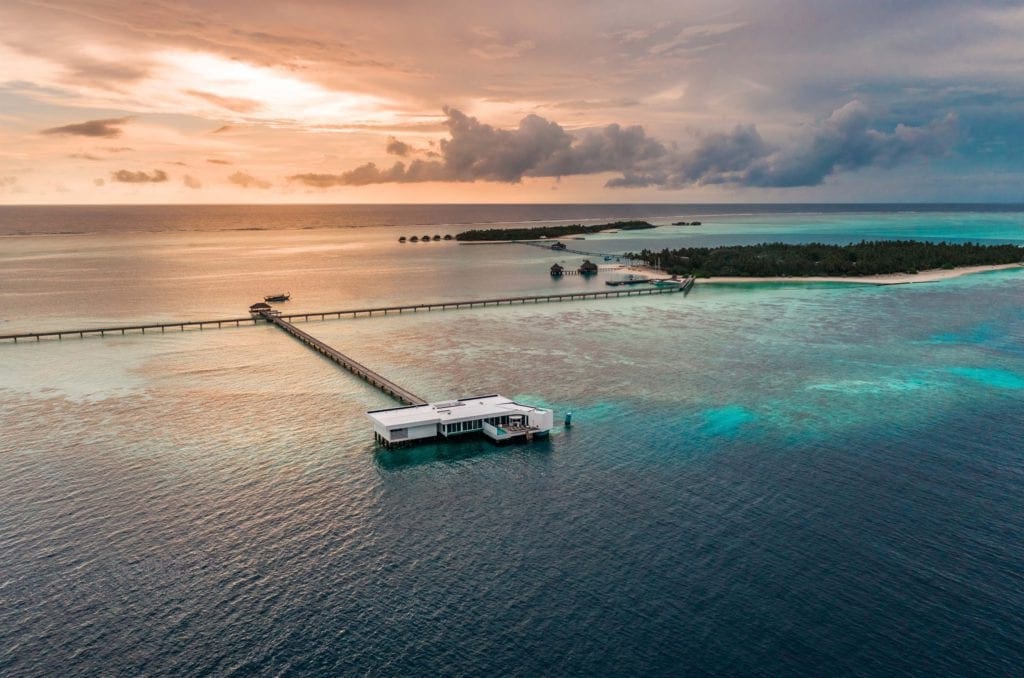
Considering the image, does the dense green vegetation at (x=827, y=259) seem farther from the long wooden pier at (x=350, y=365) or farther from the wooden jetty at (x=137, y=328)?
the wooden jetty at (x=137, y=328)

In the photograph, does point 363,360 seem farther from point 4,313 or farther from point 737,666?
point 4,313

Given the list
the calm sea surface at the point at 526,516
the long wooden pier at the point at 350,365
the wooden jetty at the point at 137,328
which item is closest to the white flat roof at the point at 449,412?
the calm sea surface at the point at 526,516

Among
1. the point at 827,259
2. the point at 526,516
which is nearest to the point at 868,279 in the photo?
the point at 827,259

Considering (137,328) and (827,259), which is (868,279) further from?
(137,328)

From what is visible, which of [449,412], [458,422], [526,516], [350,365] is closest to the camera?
[526,516]

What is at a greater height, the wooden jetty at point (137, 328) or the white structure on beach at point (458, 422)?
the wooden jetty at point (137, 328)

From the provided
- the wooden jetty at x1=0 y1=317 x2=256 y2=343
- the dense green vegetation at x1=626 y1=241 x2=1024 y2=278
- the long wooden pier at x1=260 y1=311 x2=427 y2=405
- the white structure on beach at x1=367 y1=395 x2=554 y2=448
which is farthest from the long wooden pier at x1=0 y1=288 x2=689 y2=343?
the white structure on beach at x1=367 y1=395 x2=554 y2=448
